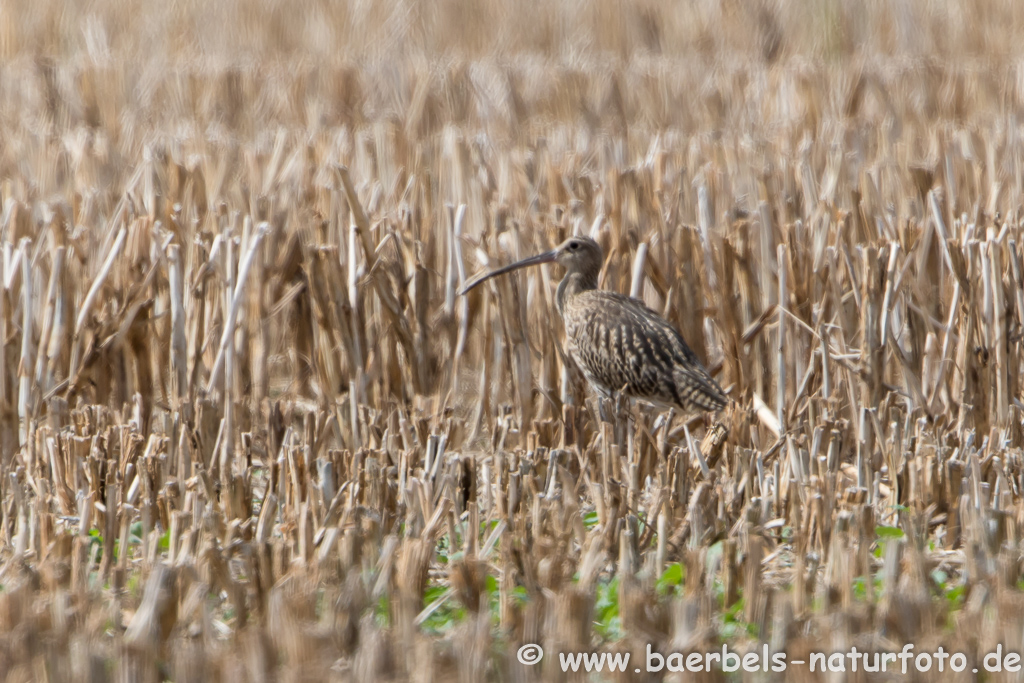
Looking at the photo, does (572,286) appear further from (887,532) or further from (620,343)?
(887,532)

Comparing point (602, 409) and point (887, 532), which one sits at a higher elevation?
point (602, 409)

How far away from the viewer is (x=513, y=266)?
4.88m

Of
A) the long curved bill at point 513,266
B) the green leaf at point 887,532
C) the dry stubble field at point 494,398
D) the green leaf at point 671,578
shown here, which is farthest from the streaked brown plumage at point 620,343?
the green leaf at point 671,578

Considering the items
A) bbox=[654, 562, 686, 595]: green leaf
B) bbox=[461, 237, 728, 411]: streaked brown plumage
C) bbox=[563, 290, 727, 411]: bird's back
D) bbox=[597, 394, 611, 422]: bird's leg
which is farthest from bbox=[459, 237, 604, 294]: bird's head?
bbox=[654, 562, 686, 595]: green leaf

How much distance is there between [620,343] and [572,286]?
33 centimetres

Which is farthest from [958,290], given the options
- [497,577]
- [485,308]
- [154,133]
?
[154,133]

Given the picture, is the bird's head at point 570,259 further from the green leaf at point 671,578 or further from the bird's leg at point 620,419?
the green leaf at point 671,578

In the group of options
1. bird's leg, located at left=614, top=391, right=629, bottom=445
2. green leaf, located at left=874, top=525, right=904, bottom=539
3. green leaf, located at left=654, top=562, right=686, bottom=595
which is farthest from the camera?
bird's leg, located at left=614, top=391, right=629, bottom=445

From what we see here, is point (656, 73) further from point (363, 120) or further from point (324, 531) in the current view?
point (324, 531)

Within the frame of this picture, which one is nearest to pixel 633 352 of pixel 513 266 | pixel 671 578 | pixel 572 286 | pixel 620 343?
pixel 620 343

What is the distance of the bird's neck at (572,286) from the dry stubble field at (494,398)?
9cm

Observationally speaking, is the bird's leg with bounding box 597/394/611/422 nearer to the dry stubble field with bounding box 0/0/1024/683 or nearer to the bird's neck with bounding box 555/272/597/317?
the dry stubble field with bounding box 0/0/1024/683

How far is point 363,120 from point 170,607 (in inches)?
285

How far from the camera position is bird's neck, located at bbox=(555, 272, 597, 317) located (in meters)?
5.06
